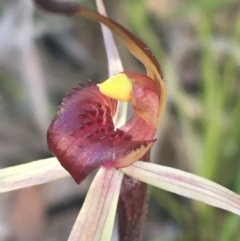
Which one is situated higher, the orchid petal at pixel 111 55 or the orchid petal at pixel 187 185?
the orchid petal at pixel 111 55

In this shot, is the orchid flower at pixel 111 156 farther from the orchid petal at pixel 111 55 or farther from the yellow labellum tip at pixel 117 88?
the orchid petal at pixel 111 55

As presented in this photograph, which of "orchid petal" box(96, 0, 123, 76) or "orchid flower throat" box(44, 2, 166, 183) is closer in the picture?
"orchid flower throat" box(44, 2, 166, 183)

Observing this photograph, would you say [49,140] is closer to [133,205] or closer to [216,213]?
[133,205]

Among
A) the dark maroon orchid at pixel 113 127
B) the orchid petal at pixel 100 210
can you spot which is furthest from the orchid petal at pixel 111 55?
the orchid petal at pixel 100 210

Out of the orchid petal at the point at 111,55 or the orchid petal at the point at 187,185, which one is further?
the orchid petal at the point at 111,55

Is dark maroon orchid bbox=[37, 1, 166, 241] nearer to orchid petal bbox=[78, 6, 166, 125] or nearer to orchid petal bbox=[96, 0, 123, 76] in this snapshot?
orchid petal bbox=[78, 6, 166, 125]

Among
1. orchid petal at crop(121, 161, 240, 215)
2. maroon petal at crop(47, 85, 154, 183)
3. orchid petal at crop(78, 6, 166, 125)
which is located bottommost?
orchid petal at crop(121, 161, 240, 215)

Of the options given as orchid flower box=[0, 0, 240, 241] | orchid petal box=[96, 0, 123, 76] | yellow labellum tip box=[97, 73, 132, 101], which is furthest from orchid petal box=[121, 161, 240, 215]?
orchid petal box=[96, 0, 123, 76]
